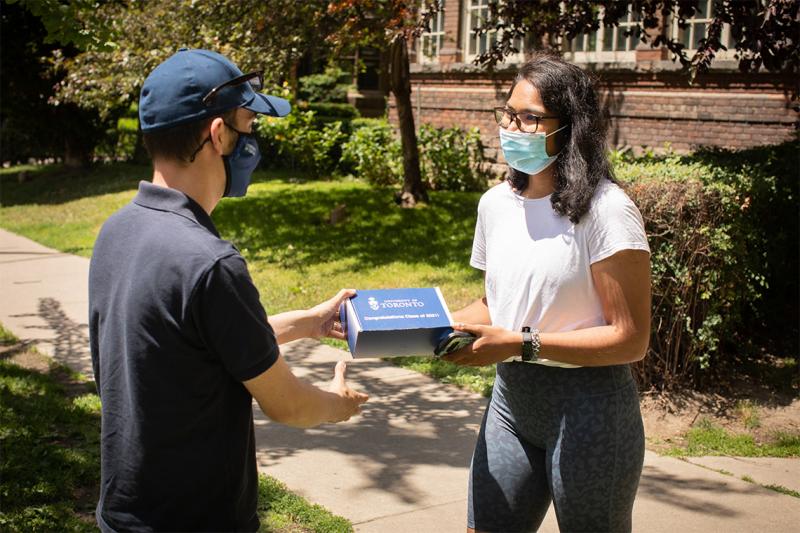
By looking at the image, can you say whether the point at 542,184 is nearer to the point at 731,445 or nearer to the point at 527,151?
the point at 527,151

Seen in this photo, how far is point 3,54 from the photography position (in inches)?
743

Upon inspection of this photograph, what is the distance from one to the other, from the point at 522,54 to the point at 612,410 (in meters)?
14.3

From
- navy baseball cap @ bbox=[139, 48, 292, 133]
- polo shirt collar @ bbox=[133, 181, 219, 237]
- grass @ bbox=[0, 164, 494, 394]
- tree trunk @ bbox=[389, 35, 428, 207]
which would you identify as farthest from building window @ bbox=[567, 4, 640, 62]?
polo shirt collar @ bbox=[133, 181, 219, 237]

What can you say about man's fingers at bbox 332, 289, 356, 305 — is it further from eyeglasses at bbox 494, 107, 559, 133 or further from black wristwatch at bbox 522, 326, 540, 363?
eyeglasses at bbox 494, 107, 559, 133

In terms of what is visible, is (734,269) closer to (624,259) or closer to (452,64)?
(624,259)

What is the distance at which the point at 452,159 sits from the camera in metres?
15.4

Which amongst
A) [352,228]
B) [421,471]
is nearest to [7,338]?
[421,471]

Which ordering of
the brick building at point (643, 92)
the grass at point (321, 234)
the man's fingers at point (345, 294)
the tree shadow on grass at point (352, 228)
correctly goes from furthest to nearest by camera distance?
the brick building at point (643, 92), the tree shadow on grass at point (352, 228), the grass at point (321, 234), the man's fingers at point (345, 294)

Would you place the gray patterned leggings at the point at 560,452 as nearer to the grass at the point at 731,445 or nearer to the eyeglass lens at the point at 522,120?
the eyeglass lens at the point at 522,120

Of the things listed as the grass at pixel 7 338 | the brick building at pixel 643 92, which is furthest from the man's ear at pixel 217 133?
the brick building at pixel 643 92

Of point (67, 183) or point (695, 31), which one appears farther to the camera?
point (67, 183)

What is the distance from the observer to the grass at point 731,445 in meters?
5.24

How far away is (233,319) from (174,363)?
18cm

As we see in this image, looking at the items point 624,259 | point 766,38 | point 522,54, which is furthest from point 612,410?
point 522,54
